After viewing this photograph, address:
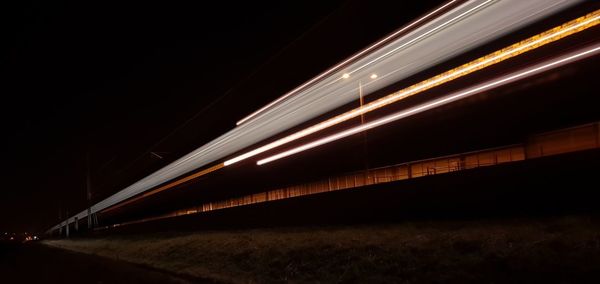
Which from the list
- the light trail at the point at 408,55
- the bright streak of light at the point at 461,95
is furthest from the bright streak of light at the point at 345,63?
the bright streak of light at the point at 461,95

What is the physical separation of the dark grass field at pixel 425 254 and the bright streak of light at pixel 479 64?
3298 millimetres

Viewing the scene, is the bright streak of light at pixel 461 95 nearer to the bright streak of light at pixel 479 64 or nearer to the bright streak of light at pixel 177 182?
the bright streak of light at pixel 479 64

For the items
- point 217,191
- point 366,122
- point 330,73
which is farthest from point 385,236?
point 217,191

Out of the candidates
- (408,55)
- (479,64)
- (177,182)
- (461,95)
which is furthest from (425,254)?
(177,182)

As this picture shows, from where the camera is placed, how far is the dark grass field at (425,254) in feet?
18.9

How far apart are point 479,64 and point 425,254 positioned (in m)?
4.30

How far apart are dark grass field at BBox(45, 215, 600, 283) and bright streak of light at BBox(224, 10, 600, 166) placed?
3298 mm

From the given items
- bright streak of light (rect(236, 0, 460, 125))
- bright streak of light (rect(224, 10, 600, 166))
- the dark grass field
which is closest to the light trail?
bright streak of light (rect(236, 0, 460, 125))

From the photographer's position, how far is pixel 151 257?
54.8 ft

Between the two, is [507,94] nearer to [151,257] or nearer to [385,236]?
[385,236]

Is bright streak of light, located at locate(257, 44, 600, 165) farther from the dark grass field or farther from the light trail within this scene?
the dark grass field

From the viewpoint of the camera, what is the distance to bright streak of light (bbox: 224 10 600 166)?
24.8 ft

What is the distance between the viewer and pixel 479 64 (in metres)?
8.99

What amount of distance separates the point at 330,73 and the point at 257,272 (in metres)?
6.52
